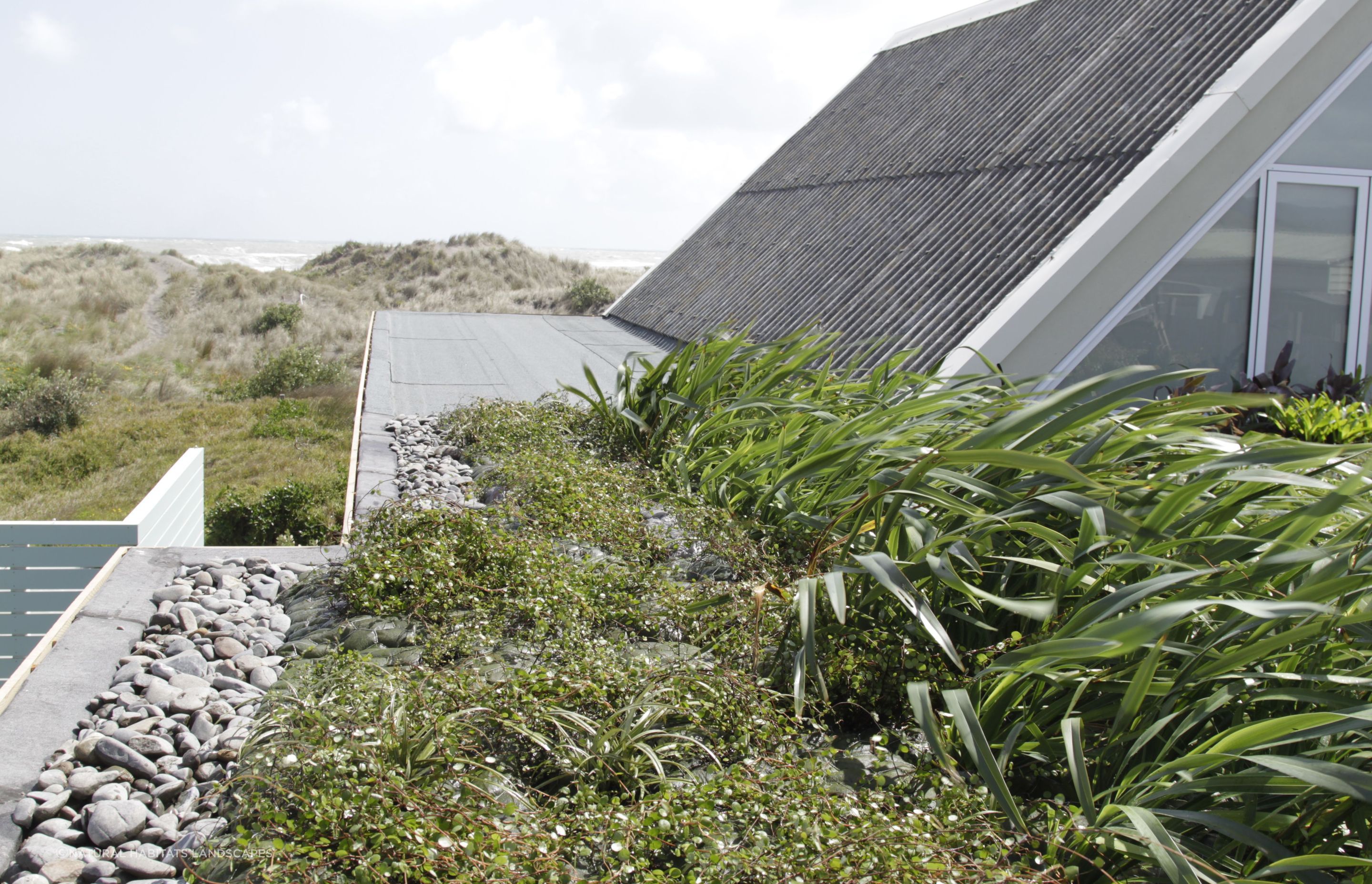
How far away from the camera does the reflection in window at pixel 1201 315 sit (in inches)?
211

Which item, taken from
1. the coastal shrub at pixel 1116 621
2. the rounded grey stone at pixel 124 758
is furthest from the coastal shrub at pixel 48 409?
the coastal shrub at pixel 1116 621

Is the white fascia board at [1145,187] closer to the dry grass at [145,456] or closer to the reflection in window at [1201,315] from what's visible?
the reflection in window at [1201,315]

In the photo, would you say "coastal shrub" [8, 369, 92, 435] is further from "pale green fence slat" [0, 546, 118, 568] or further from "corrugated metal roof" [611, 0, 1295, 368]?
"pale green fence slat" [0, 546, 118, 568]

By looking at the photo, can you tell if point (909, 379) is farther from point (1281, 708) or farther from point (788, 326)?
point (788, 326)

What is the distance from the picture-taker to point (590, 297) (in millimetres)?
17016

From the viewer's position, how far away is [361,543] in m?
3.34

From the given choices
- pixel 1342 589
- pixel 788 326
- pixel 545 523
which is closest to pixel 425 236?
pixel 788 326

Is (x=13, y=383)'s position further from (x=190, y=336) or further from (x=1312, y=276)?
(x=1312, y=276)

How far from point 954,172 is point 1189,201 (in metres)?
1.79

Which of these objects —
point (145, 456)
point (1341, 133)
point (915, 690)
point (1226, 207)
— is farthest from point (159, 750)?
point (145, 456)

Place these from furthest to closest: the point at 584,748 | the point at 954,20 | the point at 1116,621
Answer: the point at 954,20 → the point at 584,748 → the point at 1116,621

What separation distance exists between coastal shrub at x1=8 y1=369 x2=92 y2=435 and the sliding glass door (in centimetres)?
1533

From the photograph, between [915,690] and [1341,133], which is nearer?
[915,690]

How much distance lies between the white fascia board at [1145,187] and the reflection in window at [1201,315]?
49cm
